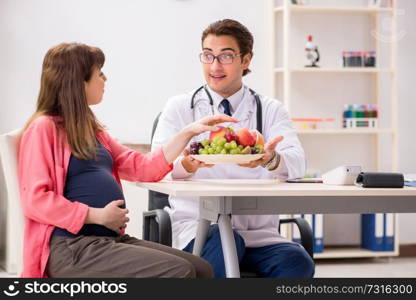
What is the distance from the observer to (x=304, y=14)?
5.65 m

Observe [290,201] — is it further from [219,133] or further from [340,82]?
[340,82]

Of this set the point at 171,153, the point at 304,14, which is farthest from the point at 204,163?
the point at 304,14

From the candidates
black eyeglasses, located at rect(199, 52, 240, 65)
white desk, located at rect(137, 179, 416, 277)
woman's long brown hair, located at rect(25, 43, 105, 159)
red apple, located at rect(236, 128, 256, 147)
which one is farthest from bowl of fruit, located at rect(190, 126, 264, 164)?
black eyeglasses, located at rect(199, 52, 240, 65)

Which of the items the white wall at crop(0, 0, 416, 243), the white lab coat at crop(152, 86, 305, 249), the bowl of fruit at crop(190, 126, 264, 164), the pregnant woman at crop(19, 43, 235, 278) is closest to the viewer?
the pregnant woman at crop(19, 43, 235, 278)

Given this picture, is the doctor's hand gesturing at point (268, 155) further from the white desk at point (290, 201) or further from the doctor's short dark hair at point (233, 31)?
the doctor's short dark hair at point (233, 31)

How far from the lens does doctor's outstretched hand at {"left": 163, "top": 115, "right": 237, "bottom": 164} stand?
2.56 metres

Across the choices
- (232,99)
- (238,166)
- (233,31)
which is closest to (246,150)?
(238,166)

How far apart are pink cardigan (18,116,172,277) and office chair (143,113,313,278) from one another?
0.48 m

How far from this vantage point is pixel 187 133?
8.61 ft

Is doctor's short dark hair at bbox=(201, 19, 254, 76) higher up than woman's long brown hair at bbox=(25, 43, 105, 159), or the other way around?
doctor's short dark hair at bbox=(201, 19, 254, 76)

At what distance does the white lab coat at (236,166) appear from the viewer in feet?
9.13

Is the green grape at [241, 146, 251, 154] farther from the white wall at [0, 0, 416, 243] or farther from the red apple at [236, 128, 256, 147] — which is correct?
the white wall at [0, 0, 416, 243]

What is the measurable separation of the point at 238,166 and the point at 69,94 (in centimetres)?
80

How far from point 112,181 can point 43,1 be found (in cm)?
308
